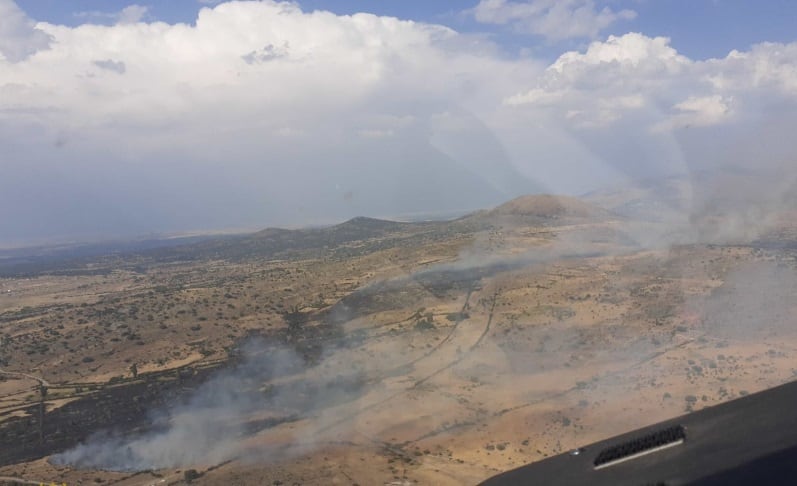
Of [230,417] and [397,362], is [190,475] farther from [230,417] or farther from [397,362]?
[397,362]

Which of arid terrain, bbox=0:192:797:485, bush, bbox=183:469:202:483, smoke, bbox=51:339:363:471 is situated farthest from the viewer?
smoke, bbox=51:339:363:471

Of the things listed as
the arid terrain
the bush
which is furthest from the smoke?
the bush

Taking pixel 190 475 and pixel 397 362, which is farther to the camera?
pixel 397 362

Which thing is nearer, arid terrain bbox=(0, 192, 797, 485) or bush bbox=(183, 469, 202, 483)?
bush bbox=(183, 469, 202, 483)

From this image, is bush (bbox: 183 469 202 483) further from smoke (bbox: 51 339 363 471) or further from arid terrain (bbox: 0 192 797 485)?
smoke (bbox: 51 339 363 471)

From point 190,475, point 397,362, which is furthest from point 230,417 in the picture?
point 397,362

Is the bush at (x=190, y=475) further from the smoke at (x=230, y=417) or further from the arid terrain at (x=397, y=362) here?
the smoke at (x=230, y=417)

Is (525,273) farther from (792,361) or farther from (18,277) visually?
(18,277)

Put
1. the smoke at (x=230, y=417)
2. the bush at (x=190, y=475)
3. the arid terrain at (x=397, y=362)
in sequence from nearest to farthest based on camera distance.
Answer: the bush at (x=190, y=475) → the arid terrain at (x=397, y=362) → the smoke at (x=230, y=417)

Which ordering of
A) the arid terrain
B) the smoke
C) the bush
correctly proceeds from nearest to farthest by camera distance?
the bush < the arid terrain < the smoke

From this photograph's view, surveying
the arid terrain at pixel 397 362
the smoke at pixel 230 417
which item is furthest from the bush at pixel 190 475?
the smoke at pixel 230 417
